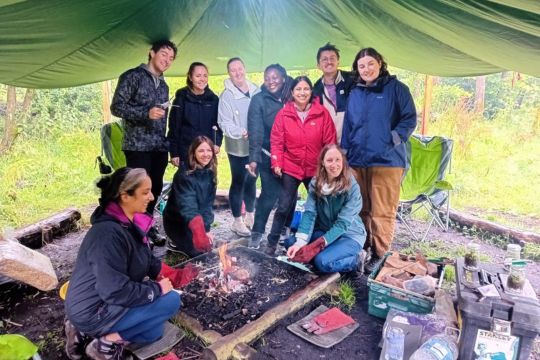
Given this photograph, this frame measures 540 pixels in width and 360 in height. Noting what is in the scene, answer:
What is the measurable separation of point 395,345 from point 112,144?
409 centimetres

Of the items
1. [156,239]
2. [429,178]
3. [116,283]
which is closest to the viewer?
[116,283]

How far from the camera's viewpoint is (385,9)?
8.97 feet

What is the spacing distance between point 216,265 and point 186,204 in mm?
592

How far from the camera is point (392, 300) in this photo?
96.6 inches

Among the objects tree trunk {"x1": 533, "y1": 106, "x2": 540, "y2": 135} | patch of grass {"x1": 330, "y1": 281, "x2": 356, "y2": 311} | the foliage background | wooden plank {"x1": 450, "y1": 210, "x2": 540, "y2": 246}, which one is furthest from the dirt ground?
tree trunk {"x1": 533, "y1": 106, "x2": 540, "y2": 135}

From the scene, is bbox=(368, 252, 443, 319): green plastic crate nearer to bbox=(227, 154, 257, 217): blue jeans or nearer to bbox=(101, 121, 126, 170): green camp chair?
bbox=(227, 154, 257, 217): blue jeans

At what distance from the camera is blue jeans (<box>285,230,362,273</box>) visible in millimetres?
2854

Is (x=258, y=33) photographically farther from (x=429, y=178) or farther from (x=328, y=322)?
(x=328, y=322)

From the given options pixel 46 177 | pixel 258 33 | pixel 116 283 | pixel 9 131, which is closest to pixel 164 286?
pixel 116 283

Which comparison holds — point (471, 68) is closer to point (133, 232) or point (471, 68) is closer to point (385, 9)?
point (385, 9)

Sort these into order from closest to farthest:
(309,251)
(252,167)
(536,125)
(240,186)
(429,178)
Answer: (309,251)
(252,167)
(240,186)
(429,178)
(536,125)

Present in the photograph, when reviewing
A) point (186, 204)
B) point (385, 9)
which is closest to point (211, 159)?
point (186, 204)

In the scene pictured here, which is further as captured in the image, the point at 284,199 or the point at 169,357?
the point at 284,199

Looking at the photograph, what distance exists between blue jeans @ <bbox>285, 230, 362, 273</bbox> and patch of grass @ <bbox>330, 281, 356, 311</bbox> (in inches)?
6.1
